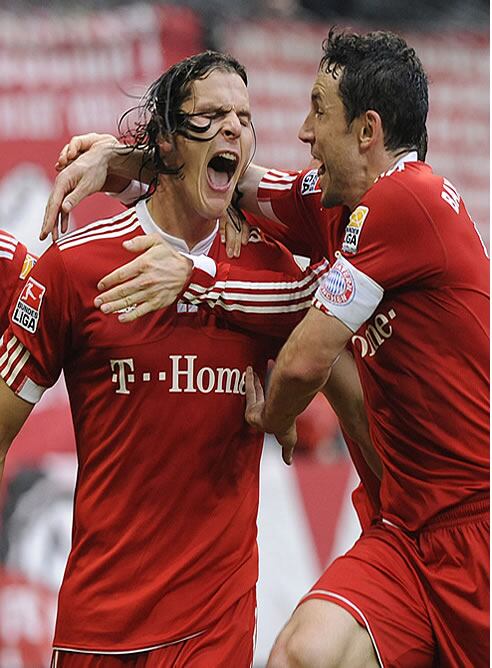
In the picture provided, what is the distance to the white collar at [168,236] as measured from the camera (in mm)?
3400

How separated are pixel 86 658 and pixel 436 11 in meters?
4.83

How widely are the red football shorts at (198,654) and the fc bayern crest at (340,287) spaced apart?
0.82 meters

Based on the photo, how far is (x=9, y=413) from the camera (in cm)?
337

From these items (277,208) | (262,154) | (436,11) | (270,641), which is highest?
(277,208)

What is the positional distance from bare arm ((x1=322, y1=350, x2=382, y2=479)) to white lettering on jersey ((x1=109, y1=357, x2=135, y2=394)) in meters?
0.64

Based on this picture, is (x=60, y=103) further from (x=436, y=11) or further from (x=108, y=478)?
(x=108, y=478)

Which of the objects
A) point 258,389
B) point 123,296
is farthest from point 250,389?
point 123,296

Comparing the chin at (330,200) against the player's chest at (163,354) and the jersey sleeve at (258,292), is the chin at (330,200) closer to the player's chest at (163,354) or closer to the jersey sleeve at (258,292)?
the jersey sleeve at (258,292)

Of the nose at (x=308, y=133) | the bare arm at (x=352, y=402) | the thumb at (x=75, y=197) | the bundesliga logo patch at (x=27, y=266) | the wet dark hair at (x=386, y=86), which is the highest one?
the wet dark hair at (x=386, y=86)

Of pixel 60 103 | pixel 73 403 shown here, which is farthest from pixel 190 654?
pixel 60 103

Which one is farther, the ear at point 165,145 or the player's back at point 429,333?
the ear at point 165,145

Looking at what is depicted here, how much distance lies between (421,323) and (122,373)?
734mm

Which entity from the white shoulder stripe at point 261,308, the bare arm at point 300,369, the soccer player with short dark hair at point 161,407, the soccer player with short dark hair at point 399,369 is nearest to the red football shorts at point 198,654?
the soccer player with short dark hair at point 161,407

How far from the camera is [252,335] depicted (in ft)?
11.2
